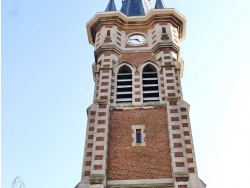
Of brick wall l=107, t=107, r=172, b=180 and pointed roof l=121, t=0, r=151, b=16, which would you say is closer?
brick wall l=107, t=107, r=172, b=180

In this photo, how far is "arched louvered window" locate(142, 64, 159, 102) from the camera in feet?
75.2

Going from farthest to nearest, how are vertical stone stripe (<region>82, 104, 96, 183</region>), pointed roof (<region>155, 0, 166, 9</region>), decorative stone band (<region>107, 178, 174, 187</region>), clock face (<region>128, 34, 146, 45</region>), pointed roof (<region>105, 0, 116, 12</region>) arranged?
pointed roof (<region>105, 0, 116, 12</region>)
pointed roof (<region>155, 0, 166, 9</region>)
clock face (<region>128, 34, 146, 45</region>)
vertical stone stripe (<region>82, 104, 96, 183</region>)
decorative stone band (<region>107, 178, 174, 187</region>)

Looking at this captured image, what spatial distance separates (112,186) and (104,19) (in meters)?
13.0

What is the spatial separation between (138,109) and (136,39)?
6725mm

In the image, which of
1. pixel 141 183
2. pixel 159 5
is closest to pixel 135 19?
pixel 159 5

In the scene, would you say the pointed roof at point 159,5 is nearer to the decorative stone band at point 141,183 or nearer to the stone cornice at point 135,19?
the stone cornice at point 135,19

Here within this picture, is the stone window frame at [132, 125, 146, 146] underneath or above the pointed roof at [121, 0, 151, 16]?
underneath

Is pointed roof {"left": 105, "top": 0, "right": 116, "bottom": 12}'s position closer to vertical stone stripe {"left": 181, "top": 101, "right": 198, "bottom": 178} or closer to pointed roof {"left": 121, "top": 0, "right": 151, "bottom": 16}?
pointed roof {"left": 121, "top": 0, "right": 151, "bottom": 16}

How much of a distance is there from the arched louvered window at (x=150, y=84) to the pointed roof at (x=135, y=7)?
25.7 feet

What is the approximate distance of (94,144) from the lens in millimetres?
19719

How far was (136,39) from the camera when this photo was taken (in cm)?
2723

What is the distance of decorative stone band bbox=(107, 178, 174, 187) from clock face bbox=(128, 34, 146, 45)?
35.2 feet

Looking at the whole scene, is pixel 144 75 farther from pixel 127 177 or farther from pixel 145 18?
pixel 127 177

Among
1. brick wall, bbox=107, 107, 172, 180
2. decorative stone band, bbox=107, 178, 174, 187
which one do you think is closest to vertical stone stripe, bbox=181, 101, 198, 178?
brick wall, bbox=107, 107, 172, 180
